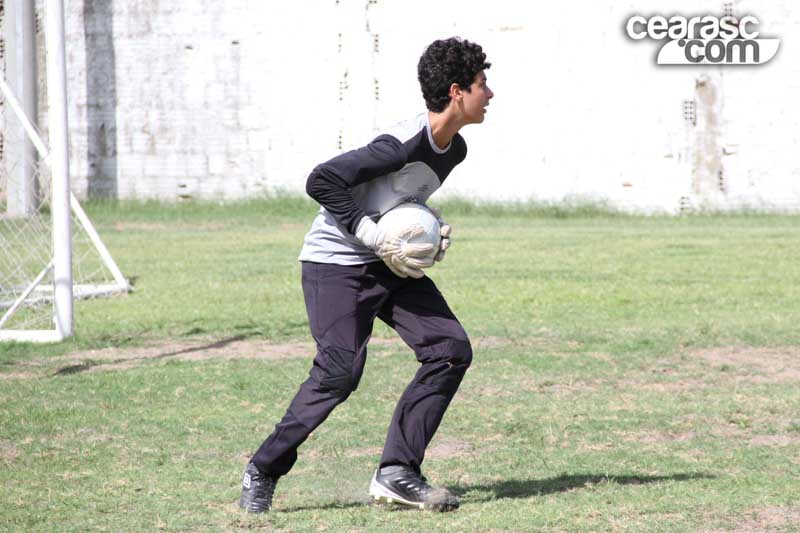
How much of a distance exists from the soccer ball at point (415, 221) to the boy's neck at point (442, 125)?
0.95ft

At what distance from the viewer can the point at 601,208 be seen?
2462 centimetres

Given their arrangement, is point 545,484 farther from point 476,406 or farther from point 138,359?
point 138,359

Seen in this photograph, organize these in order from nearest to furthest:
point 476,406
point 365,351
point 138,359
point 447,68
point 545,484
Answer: point 447,68, point 365,351, point 545,484, point 476,406, point 138,359

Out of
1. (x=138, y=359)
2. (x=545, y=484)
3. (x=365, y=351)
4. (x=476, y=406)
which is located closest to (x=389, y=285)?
(x=365, y=351)

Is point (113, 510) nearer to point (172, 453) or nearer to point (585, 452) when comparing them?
point (172, 453)

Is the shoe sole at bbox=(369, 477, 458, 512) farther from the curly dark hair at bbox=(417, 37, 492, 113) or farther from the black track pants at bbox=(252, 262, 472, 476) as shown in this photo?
the curly dark hair at bbox=(417, 37, 492, 113)

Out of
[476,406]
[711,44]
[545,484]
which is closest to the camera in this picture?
[545,484]

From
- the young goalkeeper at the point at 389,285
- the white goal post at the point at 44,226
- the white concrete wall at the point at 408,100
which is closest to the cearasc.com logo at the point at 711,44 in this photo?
the white concrete wall at the point at 408,100

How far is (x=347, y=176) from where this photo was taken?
5145 mm

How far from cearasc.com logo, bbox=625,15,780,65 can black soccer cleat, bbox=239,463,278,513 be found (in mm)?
19972

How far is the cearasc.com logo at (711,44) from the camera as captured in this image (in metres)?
24.0

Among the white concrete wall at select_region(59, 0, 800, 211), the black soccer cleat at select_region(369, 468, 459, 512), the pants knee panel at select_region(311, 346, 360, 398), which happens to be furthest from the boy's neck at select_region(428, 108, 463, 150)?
the white concrete wall at select_region(59, 0, 800, 211)

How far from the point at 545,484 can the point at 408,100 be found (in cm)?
1941

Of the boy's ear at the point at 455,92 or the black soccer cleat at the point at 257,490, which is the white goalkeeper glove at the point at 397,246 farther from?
the black soccer cleat at the point at 257,490
